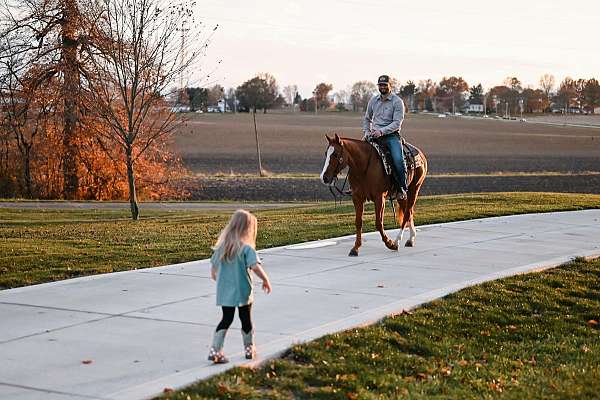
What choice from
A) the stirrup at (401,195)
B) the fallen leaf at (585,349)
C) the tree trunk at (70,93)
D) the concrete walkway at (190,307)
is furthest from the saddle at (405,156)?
the tree trunk at (70,93)

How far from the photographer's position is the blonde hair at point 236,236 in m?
7.59

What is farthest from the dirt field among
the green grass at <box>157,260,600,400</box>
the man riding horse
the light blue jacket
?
the green grass at <box>157,260,600,400</box>

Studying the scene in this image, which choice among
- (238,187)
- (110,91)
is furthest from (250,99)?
(110,91)

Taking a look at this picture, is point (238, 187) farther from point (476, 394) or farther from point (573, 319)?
point (476, 394)

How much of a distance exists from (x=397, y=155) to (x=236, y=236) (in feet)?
22.5

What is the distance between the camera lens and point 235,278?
7.64 m

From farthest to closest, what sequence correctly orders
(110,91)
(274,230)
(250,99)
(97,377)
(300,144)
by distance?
(250,99)
(300,144)
(110,91)
(274,230)
(97,377)

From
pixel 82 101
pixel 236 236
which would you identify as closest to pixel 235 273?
pixel 236 236

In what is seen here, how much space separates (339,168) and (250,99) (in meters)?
155

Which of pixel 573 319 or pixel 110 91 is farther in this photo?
pixel 110 91

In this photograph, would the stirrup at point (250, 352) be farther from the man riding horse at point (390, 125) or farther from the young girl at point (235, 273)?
the man riding horse at point (390, 125)

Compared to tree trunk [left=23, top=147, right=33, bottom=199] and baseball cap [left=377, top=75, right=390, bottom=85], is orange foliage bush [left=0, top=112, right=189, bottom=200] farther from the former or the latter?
baseball cap [left=377, top=75, right=390, bottom=85]

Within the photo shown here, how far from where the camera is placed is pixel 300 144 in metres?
88.8

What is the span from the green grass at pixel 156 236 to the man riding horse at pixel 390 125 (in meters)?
2.34
